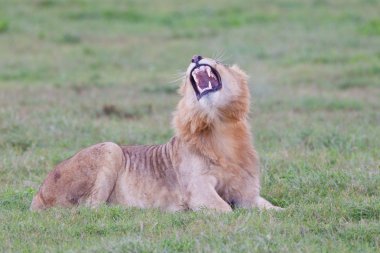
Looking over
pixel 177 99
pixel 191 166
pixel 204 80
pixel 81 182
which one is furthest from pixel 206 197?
pixel 177 99

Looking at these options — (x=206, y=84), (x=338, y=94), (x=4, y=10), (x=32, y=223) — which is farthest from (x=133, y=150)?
(x=4, y=10)

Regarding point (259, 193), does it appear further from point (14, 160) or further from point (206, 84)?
point (14, 160)

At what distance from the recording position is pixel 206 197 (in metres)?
7.14

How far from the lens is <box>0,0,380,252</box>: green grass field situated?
248 inches

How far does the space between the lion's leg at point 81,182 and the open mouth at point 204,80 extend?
0.91 metres

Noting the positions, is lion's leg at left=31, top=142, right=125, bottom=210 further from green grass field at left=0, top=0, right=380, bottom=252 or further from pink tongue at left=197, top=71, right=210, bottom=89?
pink tongue at left=197, top=71, right=210, bottom=89

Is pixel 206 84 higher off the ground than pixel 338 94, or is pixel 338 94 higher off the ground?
pixel 206 84

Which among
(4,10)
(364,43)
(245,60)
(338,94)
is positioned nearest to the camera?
(338,94)

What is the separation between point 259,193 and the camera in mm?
7598

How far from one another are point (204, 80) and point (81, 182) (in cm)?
126

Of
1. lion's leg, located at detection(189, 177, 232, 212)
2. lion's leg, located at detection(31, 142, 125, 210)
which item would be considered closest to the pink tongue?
lion's leg, located at detection(189, 177, 232, 212)

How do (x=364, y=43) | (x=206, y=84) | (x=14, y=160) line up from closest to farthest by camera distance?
(x=206, y=84) < (x=14, y=160) < (x=364, y=43)

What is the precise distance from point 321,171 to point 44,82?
809 cm

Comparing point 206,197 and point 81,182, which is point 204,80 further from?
point 81,182
